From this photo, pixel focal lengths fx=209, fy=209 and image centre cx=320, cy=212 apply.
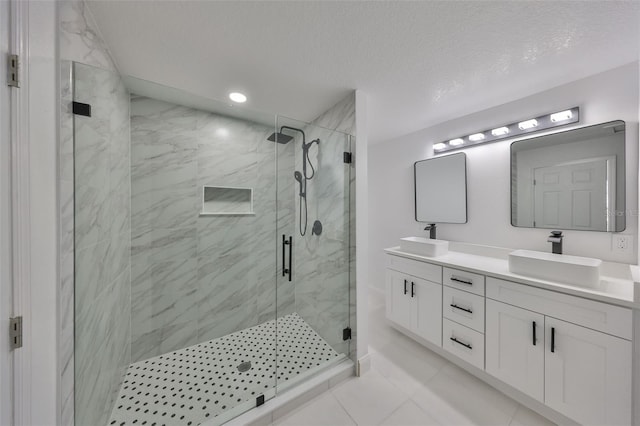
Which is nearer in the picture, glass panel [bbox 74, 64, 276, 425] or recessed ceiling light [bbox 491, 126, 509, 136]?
glass panel [bbox 74, 64, 276, 425]

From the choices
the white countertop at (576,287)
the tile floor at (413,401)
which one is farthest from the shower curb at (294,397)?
the white countertop at (576,287)

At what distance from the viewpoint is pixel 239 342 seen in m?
2.04

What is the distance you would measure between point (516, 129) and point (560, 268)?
1216 mm

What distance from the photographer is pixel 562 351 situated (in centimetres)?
124

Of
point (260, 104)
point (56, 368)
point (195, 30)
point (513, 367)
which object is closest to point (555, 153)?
point (513, 367)

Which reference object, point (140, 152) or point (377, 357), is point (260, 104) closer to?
point (140, 152)

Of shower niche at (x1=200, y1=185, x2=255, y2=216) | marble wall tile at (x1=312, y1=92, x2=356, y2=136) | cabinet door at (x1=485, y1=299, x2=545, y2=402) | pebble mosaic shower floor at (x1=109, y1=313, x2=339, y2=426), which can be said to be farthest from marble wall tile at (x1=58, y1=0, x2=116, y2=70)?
cabinet door at (x1=485, y1=299, x2=545, y2=402)

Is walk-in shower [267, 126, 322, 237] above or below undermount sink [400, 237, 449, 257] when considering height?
above

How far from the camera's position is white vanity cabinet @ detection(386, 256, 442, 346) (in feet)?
6.00

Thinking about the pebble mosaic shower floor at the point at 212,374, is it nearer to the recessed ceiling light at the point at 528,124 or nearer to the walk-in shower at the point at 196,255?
the walk-in shower at the point at 196,255
